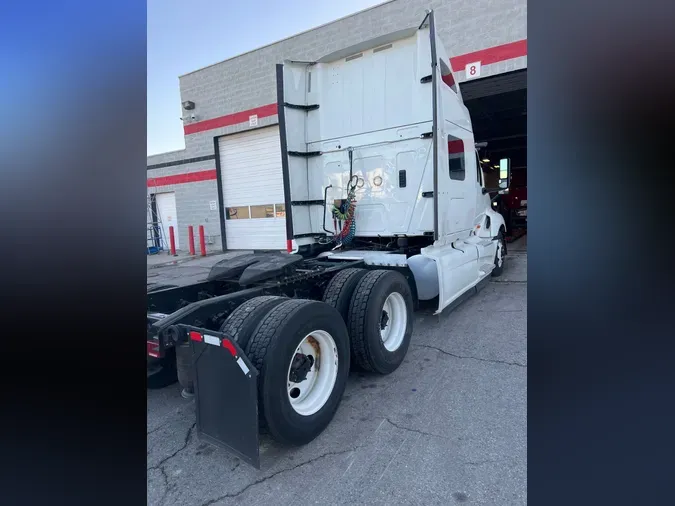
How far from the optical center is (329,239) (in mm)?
6184

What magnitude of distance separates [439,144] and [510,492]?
384 cm

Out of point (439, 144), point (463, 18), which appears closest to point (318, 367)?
point (439, 144)

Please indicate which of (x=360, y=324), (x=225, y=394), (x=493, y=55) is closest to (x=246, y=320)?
(x=225, y=394)

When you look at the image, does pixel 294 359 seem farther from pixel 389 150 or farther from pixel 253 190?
pixel 253 190

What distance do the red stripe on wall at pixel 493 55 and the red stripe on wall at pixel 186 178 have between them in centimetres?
1027

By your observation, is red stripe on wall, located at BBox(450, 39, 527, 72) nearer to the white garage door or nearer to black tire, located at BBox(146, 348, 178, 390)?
the white garage door

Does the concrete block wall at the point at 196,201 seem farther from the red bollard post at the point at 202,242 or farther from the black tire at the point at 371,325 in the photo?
the black tire at the point at 371,325

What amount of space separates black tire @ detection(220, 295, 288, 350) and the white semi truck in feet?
0.04

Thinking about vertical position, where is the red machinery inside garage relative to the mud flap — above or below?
above

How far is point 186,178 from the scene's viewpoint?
55.2 ft

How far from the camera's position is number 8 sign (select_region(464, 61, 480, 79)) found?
10320 mm
